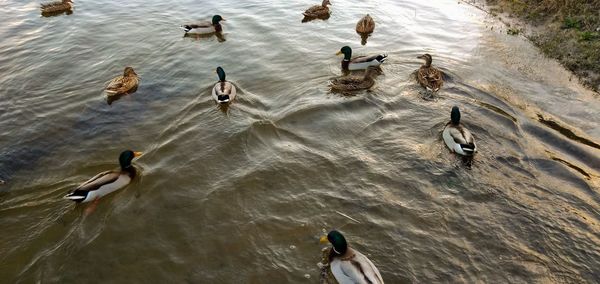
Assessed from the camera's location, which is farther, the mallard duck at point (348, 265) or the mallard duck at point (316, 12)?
the mallard duck at point (316, 12)

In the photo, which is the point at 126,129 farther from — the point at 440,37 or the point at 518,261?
the point at 440,37

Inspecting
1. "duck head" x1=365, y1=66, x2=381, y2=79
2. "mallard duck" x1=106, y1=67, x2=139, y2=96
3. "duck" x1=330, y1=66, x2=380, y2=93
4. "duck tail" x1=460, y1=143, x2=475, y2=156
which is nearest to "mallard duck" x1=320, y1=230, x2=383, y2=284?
"duck tail" x1=460, y1=143, x2=475, y2=156

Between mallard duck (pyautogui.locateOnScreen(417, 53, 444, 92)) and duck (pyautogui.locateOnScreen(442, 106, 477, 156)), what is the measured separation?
2070 mm

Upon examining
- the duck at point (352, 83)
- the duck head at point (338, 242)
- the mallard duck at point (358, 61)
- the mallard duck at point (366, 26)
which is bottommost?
the duck head at point (338, 242)

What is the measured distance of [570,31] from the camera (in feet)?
42.3

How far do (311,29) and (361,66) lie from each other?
3966 millimetres

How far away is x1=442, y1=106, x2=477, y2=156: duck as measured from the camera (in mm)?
8180

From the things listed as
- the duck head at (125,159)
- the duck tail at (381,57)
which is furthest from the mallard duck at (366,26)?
the duck head at (125,159)

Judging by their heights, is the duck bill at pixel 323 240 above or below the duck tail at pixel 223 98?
below

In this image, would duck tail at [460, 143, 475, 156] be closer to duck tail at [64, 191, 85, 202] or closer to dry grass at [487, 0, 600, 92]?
dry grass at [487, 0, 600, 92]

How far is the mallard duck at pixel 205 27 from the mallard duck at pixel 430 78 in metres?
8.34

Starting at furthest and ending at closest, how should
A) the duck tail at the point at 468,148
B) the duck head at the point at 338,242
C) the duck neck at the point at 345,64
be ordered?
the duck neck at the point at 345,64, the duck tail at the point at 468,148, the duck head at the point at 338,242

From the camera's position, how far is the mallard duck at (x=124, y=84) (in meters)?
11.0

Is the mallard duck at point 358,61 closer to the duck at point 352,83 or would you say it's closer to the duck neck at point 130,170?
the duck at point 352,83
